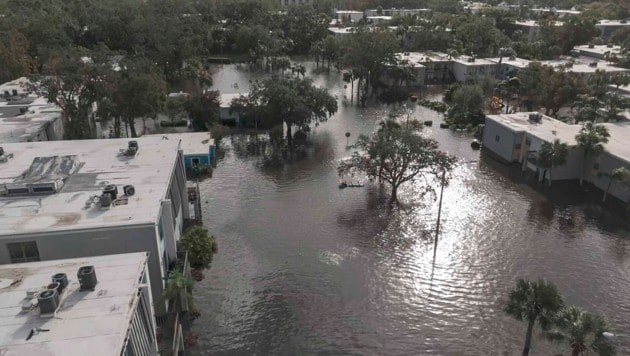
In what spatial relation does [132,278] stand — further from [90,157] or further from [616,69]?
[616,69]

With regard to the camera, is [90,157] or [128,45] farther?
[128,45]

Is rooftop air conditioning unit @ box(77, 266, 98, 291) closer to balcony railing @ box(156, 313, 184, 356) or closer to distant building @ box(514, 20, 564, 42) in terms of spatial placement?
balcony railing @ box(156, 313, 184, 356)

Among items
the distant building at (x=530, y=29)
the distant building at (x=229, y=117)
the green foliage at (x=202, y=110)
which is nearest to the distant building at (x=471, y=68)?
the distant building at (x=530, y=29)

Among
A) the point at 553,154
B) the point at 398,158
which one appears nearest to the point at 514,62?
the point at 553,154

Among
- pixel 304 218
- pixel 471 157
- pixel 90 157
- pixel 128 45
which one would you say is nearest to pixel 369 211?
pixel 304 218

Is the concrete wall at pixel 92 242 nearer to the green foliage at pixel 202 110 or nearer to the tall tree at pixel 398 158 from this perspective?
the tall tree at pixel 398 158

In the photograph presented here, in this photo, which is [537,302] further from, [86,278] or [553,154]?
[553,154]

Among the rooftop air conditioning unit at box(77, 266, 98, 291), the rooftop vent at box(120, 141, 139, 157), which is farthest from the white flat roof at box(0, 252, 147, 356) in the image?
the rooftop vent at box(120, 141, 139, 157)
